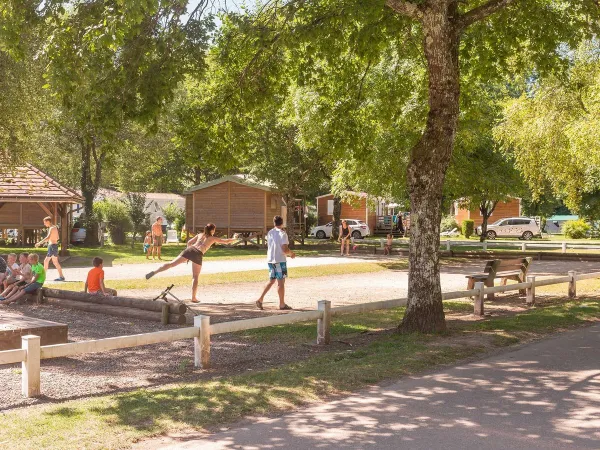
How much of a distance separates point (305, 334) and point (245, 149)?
4.50 meters

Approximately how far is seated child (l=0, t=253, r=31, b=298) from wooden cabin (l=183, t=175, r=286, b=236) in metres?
25.5

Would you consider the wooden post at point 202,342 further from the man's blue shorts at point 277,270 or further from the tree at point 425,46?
the man's blue shorts at point 277,270

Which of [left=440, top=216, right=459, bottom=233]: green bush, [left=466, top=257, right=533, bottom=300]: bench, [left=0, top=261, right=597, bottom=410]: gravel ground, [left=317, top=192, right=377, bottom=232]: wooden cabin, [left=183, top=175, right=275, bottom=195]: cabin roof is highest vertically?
[left=183, top=175, right=275, bottom=195]: cabin roof

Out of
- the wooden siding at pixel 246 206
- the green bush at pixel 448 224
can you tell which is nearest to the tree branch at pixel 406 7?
the wooden siding at pixel 246 206

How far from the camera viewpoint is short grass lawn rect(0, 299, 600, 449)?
21.7 feet

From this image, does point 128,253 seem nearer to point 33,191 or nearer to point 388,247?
point 33,191

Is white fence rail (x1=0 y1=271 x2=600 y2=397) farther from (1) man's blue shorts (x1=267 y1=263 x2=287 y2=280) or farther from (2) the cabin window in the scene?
(2) the cabin window

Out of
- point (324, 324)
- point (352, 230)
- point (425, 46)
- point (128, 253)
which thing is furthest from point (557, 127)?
point (352, 230)

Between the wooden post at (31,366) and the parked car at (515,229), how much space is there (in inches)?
2146

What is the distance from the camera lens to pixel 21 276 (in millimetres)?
16859

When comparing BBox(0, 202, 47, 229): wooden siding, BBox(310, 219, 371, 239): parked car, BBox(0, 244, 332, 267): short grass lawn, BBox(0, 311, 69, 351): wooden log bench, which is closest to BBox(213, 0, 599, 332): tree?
BBox(0, 311, 69, 351): wooden log bench

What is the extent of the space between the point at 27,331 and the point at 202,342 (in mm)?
2595

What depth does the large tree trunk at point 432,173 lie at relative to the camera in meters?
12.1

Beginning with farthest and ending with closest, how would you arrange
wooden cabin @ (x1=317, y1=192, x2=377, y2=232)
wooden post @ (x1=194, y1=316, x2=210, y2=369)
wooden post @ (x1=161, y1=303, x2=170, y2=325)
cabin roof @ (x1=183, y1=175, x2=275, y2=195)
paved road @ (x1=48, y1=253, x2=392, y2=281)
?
wooden cabin @ (x1=317, y1=192, x2=377, y2=232) → cabin roof @ (x1=183, y1=175, x2=275, y2=195) → paved road @ (x1=48, y1=253, x2=392, y2=281) → wooden post @ (x1=161, y1=303, x2=170, y2=325) → wooden post @ (x1=194, y1=316, x2=210, y2=369)
